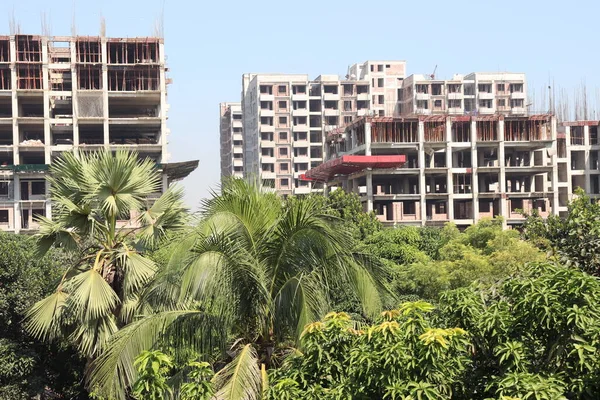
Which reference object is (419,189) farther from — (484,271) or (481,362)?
(481,362)

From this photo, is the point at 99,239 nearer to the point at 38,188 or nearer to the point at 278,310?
the point at 278,310

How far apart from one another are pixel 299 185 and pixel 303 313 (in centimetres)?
10592

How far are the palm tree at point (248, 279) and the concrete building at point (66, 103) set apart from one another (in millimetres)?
62986

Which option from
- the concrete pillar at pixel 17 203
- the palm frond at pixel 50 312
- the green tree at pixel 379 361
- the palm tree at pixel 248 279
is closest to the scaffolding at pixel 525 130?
the concrete pillar at pixel 17 203

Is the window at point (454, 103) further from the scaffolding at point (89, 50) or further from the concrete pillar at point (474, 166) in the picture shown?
the scaffolding at point (89, 50)

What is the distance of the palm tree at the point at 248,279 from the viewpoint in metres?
13.1

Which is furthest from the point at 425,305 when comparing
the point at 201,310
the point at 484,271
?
the point at 484,271

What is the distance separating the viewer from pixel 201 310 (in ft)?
46.3

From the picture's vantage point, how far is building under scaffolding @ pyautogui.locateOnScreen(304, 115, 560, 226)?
3189 inches

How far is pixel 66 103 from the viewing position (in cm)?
8119

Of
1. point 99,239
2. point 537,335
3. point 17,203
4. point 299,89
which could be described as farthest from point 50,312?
point 299,89

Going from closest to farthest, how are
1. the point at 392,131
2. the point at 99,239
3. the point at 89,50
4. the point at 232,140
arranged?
the point at 99,239
the point at 89,50
the point at 392,131
the point at 232,140

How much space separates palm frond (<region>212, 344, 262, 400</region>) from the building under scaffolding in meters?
67.4

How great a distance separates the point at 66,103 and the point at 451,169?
36119mm
